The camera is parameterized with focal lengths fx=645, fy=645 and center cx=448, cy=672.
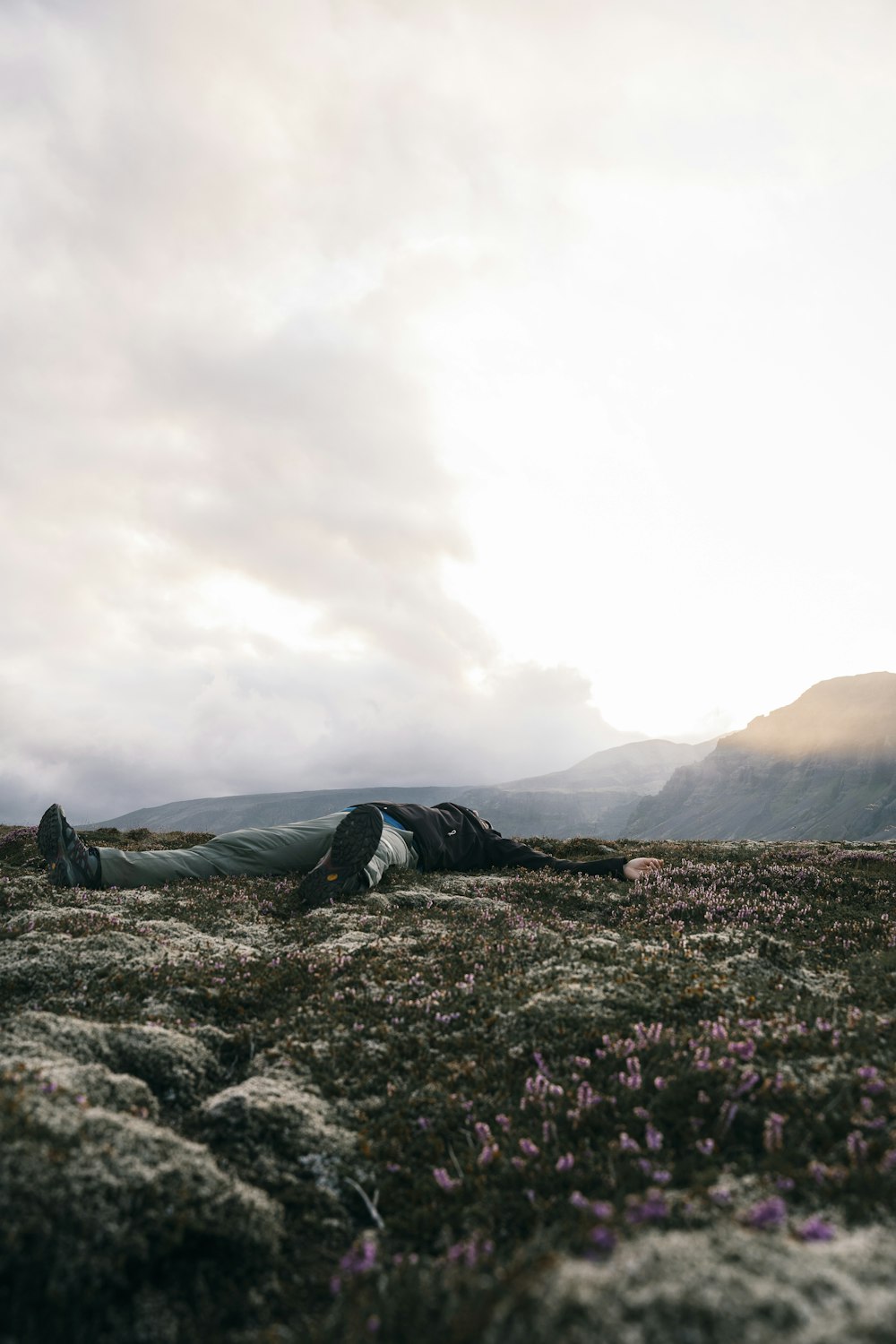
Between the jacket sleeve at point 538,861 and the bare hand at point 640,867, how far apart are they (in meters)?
0.18

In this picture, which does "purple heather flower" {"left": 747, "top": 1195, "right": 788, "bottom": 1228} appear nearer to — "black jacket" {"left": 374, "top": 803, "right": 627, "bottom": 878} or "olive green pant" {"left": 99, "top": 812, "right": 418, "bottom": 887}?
"olive green pant" {"left": 99, "top": 812, "right": 418, "bottom": 887}

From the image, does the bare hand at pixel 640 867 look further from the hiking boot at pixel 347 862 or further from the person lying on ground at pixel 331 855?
the hiking boot at pixel 347 862

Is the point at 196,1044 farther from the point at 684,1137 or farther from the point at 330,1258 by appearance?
the point at 684,1137

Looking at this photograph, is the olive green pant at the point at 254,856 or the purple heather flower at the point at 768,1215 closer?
the purple heather flower at the point at 768,1215

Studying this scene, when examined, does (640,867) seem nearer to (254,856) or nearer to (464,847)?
(464,847)

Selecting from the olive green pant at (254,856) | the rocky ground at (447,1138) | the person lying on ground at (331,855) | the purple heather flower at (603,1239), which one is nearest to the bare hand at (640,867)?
the person lying on ground at (331,855)

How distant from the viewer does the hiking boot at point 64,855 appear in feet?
41.0

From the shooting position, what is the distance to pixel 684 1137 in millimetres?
4332

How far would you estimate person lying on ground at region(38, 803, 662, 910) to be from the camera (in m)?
12.5

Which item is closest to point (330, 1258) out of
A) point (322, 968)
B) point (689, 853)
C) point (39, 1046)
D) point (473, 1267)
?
point (473, 1267)

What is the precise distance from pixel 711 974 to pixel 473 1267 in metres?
4.72

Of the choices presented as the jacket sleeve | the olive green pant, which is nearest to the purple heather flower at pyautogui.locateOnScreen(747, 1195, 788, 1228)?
the olive green pant

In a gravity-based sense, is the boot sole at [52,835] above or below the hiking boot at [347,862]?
above

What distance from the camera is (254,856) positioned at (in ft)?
48.5
